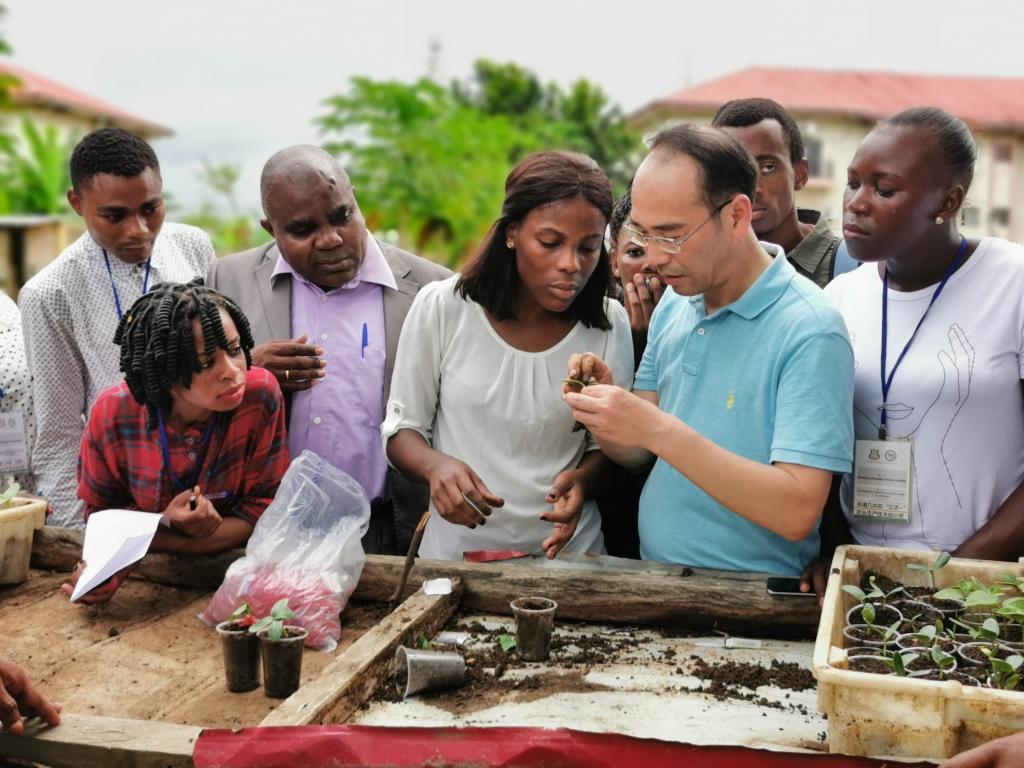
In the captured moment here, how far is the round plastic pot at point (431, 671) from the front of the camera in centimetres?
195

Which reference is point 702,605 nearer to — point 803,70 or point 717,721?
point 717,721

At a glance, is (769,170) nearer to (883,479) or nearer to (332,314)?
(883,479)

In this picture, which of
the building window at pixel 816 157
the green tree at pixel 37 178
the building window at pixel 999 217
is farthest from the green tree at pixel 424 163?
the building window at pixel 999 217

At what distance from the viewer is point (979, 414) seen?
7.23ft

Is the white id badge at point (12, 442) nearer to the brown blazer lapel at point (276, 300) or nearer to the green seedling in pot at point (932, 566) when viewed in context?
the brown blazer lapel at point (276, 300)

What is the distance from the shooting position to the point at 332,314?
3.13m

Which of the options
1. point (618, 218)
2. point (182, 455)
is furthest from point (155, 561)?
point (618, 218)

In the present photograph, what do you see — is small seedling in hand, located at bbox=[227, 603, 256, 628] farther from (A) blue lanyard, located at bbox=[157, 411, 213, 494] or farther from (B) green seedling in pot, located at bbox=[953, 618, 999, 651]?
(B) green seedling in pot, located at bbox=[953, 618, 999, 651]

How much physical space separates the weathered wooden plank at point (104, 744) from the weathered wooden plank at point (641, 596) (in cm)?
88

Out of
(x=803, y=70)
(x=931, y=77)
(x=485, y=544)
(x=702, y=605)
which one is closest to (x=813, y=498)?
(x=702, y=605)

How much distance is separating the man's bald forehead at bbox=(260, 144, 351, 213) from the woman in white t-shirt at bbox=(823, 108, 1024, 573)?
4.89 ft

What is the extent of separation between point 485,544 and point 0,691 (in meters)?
1.26

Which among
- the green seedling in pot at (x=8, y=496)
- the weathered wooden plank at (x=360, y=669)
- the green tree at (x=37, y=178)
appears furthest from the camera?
the green tree at (x=37, y=178)

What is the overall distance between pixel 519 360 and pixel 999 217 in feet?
79.2
